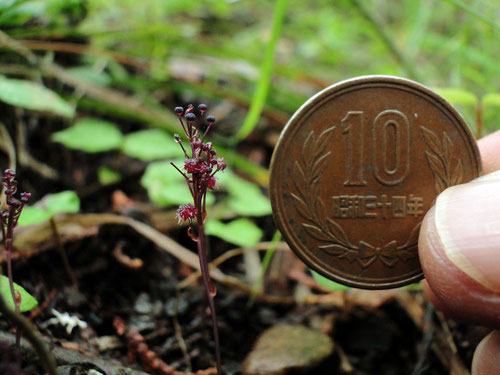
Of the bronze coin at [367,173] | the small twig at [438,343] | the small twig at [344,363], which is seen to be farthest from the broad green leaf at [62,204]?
the small twig at [438,343]

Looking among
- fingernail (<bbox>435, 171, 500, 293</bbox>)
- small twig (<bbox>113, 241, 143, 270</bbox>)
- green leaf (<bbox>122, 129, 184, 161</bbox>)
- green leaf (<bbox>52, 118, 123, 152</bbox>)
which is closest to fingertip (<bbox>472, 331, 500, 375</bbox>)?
fingernail (<bbox>435, 171, 500, 293</bbox>)

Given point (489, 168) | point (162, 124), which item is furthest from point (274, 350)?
point (162, 124)

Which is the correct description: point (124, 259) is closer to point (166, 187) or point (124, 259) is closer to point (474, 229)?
point (166, 187)

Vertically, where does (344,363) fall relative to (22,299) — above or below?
below

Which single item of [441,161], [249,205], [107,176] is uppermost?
[441,161]

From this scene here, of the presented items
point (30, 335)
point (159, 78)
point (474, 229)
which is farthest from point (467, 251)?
point (159, 78)

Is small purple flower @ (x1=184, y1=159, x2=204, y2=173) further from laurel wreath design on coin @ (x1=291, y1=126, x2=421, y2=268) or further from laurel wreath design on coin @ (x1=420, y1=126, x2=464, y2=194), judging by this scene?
laurel wreath design on coin @ (x1=420, y1=126, x2=464, y2=194)
